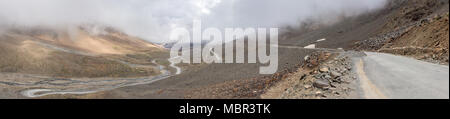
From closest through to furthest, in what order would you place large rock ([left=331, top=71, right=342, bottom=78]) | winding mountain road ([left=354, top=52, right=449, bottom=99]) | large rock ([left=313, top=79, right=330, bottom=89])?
winding mountain road ([left=354, top=52, right=449, bottom=99]), large rock ([left=313, top=79, right=330, bottom=89]), large rock ([left=331, top=71, right=342, bottom=78])

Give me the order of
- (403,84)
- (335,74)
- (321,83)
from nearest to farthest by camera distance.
A: (403,84)
(321,83)
(335,74)

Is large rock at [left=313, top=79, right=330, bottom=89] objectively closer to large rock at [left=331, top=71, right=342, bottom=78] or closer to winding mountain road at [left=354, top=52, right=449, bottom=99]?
large rock at [left=331, top=71, right=342, bottom=78]

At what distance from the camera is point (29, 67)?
69.9 m

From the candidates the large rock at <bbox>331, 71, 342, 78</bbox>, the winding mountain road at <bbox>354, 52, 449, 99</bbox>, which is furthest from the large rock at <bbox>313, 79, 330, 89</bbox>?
the winding mountain road at <bbox>354, 52, 449, 99</bbox>

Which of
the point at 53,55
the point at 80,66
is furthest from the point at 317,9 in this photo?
the point at 53,55

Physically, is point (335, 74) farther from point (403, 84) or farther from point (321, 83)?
point (403, 84)

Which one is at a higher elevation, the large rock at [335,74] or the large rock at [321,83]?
the large rock at [335,74]

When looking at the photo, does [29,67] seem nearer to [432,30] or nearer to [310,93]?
[310,93]

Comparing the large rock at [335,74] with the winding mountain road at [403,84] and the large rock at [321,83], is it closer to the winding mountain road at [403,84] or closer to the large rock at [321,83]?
the large rock at [321,83]

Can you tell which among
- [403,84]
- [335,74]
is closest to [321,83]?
[335,74]

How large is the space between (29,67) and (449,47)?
3735 inches

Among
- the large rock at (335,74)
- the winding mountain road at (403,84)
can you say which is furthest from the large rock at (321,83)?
the winding mountain road at (403,84)

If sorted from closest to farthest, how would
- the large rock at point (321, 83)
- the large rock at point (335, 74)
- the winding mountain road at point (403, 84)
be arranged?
the winding mountain road at point (403, 84) → the large rock at point (321, 83) → the large rock at point (335, 74)

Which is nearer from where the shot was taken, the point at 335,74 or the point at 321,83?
the point at 321,83
